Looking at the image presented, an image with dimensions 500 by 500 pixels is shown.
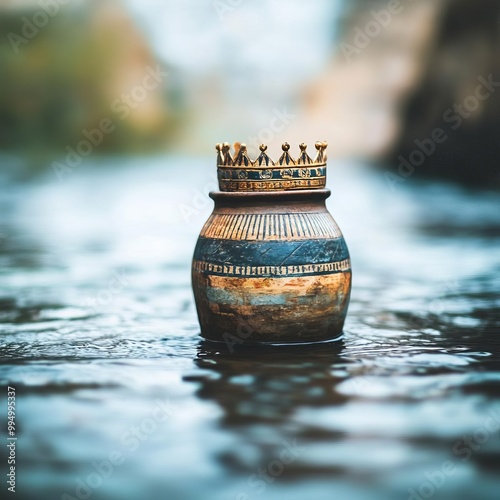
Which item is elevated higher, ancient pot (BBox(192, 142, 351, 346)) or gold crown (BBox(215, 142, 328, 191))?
gold crown (BBox(215, 142, 328, 191))

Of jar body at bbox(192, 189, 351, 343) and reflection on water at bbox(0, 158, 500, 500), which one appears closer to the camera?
reflection on water at bbox(0, 158, 500, 500)

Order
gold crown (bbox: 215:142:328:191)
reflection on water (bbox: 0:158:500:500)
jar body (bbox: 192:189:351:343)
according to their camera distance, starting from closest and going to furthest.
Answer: reflection on water (bbox: 0:158:500:500) < jar body (bbox: 192:189:351:343) < gold crown (bbox: 215:142:328:191)

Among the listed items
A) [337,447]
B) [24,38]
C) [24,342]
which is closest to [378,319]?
[24,342]

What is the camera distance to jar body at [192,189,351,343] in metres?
4.60

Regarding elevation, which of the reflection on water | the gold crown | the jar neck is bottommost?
the reflection on water

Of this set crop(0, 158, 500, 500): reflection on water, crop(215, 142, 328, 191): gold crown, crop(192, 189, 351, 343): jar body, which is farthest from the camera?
crop(215, 142, 328, 191): gold crown

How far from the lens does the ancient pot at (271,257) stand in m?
4.60

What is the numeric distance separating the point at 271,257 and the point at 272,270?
0.21ft

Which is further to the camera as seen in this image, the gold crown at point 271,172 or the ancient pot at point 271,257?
the gold crown at point 271,172

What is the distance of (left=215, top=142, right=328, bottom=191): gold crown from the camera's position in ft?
15.5

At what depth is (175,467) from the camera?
304cm

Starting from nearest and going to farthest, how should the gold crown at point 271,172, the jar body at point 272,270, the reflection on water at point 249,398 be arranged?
1. the reflection on water at point 249,398
2. the jar body at point 272,270
3. the gold crown at point 271,172

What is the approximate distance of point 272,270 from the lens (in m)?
4.59

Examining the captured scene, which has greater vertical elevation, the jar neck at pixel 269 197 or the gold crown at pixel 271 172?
the gold crown at pixel 271 172
